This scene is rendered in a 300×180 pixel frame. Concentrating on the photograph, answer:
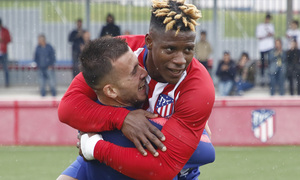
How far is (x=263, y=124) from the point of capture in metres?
10.7

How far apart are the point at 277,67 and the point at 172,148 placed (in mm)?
11684

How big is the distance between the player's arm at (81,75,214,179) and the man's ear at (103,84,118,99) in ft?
1.13

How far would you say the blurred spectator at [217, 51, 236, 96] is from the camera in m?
14.3

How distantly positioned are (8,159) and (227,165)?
133 inches

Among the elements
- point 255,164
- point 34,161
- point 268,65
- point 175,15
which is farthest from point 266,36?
point 175,15

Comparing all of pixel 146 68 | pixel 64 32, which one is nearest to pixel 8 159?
pixel 146 68

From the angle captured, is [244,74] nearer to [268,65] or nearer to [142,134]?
[268,65]

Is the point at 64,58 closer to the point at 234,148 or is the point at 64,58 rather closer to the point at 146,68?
the point at 234,148

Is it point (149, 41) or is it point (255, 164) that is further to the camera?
point (255, 164)

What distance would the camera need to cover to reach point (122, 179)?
4.00 meters

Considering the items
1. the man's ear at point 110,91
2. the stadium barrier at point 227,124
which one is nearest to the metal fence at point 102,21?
the stadium barrier at point 227,124

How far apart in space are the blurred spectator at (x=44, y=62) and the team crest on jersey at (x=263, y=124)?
6582 mm

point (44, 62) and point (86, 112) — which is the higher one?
point (86, 112)

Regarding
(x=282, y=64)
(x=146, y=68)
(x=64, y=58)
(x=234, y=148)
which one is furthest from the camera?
(x=64, y=58)
